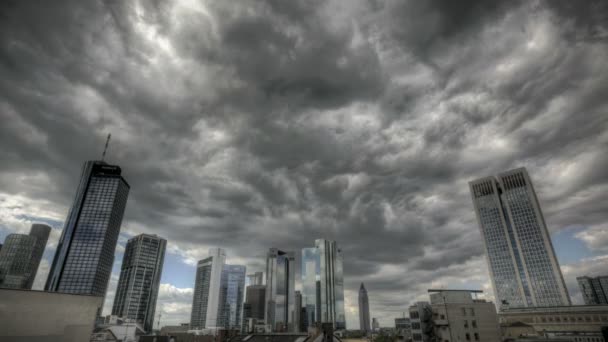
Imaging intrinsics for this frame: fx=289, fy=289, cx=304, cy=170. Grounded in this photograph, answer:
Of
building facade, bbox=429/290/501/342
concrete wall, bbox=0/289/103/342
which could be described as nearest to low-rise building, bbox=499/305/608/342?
building facade, bbox=429/290/501/342

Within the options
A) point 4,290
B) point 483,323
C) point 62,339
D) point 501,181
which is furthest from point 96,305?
Result: point 501,181

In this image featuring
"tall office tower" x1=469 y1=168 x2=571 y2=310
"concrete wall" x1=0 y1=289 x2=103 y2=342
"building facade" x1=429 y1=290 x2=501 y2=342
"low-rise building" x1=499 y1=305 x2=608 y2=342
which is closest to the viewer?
"concrete wall" x1=0 y1=289 x2=103 y2=342

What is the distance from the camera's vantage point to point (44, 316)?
2858 centimetres

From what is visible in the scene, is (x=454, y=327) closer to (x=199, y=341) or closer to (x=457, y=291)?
(x=457, y=291)

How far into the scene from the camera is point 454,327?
79250 mm

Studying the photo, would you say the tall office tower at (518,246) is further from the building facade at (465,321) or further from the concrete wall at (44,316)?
the concrete wall at (44,316)

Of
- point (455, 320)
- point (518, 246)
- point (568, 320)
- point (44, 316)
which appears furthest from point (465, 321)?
point (518, 246)

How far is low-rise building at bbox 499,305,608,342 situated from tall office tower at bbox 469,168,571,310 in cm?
2815

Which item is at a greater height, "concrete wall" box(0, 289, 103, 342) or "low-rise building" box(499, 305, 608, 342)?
"concrete wall" box(0, 289, 103, 342)

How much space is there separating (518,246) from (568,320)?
191 feet

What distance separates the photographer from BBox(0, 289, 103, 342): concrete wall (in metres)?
26.5

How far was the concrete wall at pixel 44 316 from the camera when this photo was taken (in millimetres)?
26469

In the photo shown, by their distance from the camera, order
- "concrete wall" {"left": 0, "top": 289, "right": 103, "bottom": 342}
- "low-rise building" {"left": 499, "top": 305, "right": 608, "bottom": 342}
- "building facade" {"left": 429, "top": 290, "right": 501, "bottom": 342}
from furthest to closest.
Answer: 1. "low-rise building" {"left": 499, "top": 305, "right": 608, "bottom": 342}
2. "building facade" {"left": 429, "top": 290, "right": 501, "bottom": 342}
3. "concrete wall" {"left": 0, "top": 289, "right": 103, "bottom": 342}

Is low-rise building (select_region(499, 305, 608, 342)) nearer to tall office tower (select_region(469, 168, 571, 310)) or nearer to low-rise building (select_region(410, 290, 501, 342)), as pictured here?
tall office tower (select_region(469, 168, 571, 310))
